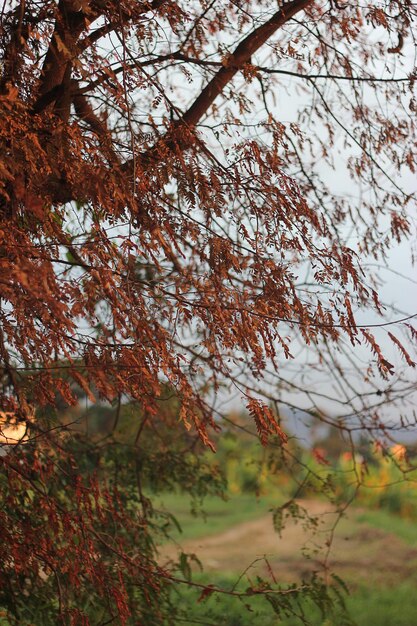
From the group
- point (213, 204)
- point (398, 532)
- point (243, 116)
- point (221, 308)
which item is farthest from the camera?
point (398, 532)

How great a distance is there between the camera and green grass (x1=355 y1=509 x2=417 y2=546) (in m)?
5.67

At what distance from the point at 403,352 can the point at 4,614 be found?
149cm

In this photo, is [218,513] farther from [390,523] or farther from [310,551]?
[390,523]

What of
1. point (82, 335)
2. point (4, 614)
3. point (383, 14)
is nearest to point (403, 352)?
point (82, 335)

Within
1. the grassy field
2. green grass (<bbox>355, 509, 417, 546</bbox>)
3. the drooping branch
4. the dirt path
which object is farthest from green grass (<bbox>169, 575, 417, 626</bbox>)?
the drooping branch

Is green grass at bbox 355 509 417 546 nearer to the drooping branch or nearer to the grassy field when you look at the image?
the grassy field

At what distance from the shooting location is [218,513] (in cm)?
629

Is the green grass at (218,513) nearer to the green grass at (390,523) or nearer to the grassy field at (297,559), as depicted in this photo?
the grassy field at (297,559)

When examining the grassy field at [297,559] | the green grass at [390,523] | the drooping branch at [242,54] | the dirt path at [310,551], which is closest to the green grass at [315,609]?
the grassy field at [297,559]

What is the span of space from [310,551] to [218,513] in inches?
35.2

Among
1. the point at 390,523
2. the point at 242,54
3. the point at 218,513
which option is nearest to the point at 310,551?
the point at 390,523

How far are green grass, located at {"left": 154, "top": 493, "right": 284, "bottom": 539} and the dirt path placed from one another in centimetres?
8

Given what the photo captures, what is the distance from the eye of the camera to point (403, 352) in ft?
6.44

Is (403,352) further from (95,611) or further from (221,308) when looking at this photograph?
(95,611)
